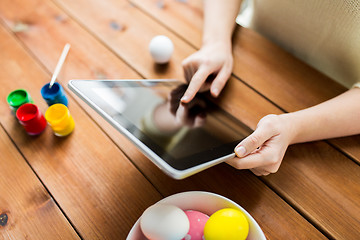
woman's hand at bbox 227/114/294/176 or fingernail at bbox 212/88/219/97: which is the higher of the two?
woman's hand at bbox 227/114/294/176

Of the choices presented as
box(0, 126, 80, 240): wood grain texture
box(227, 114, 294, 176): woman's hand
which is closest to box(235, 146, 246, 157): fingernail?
box(227, 114, 294, 176): woman's hand

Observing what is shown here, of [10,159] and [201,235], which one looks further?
[10,159]

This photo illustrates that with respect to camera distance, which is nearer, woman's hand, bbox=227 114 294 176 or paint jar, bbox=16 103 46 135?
woman's hand, bbox=227 114 294 176

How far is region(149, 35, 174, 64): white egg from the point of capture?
2.76 feet

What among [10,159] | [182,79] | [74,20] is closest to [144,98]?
[182,79]

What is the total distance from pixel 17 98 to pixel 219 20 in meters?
0.58

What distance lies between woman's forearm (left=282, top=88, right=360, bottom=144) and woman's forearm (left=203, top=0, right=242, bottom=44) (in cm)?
30

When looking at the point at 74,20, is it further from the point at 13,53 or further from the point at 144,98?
the point at 144,98

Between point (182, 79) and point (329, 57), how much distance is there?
15.7 inches

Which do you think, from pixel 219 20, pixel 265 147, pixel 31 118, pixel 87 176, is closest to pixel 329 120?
pixel 265 147

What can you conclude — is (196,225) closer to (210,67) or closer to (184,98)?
(184,98)

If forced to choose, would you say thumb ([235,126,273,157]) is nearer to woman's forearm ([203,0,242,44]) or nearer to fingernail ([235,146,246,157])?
fingernail ([235,146,246,157])

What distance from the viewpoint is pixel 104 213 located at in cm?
63

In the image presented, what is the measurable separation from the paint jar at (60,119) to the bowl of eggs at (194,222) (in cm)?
31
